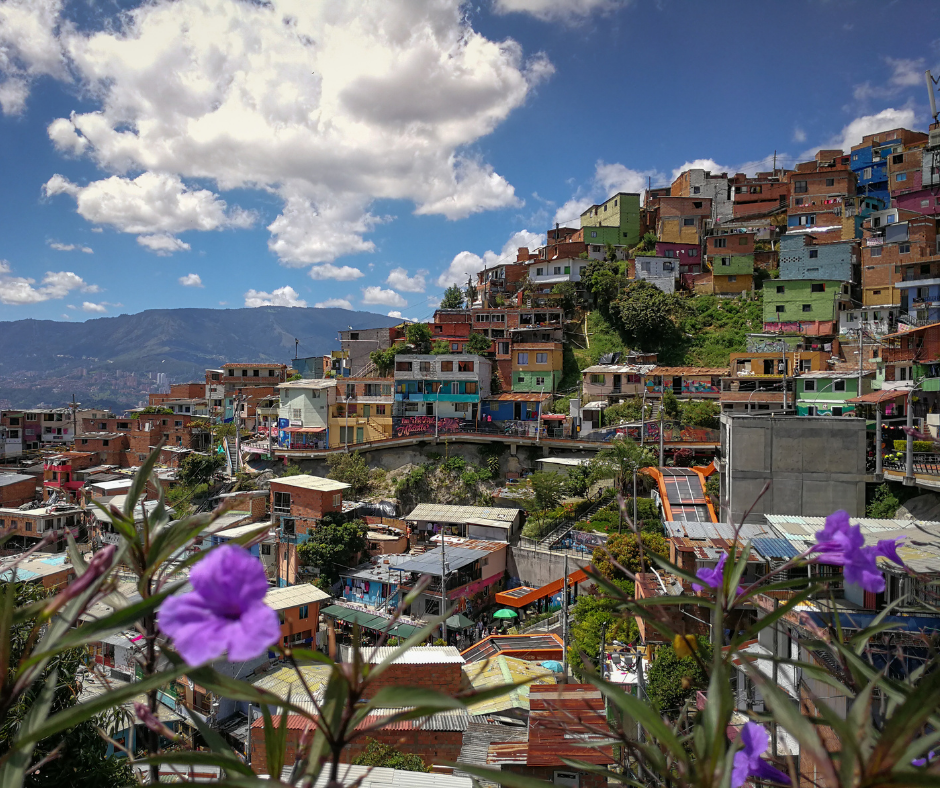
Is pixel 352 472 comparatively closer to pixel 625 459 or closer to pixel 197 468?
pixel 197 468

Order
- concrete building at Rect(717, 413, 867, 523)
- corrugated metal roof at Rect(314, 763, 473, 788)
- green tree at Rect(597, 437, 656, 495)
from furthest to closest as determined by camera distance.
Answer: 1. green tree at Rect(597, 437, 656, 495)
2. concrete building at Rect(717, 413, 867, 523)
3. corrugated metal roof at Rect(314, 763, 473, 788)

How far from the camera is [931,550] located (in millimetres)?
7566

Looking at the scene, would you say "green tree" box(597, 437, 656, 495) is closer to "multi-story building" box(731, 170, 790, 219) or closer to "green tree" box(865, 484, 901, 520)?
"green tree" box(865, 484, 901, 520)

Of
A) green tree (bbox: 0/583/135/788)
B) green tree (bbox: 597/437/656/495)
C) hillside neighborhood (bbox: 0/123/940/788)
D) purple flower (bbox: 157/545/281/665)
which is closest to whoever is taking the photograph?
purple flower (bbox: 157/545/281/665)

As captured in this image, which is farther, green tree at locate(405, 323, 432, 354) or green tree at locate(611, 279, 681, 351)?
green tree at locate(405, 323, 432, 354)

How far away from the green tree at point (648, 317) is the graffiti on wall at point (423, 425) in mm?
13106

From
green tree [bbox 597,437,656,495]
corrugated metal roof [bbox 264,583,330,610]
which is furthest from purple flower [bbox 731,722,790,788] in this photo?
green tree [bbox 597,437,656,495]

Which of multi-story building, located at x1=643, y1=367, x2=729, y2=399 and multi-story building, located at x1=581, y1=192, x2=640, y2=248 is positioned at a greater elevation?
multi-story building, located at x1=581, y1=192, x2=640, y2=248

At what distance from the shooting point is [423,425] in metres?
34.0

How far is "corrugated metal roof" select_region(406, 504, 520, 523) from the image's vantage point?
Result: 25.3 m

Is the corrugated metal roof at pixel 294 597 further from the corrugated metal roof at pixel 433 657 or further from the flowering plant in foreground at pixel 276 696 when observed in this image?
the flowering plant in foreground at pixel 276 696

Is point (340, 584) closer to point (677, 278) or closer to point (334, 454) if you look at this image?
point (334, 454)

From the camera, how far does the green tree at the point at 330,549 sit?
23.1m

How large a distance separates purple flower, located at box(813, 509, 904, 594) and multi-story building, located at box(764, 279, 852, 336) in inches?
1447
